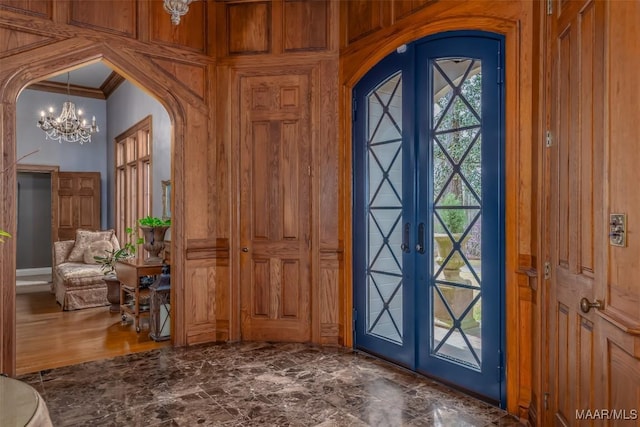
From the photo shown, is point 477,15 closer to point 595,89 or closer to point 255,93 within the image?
point 595,89

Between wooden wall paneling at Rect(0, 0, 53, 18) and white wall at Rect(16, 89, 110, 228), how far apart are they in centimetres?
547

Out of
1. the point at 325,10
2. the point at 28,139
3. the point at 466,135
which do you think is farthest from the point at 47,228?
the point at 466,135

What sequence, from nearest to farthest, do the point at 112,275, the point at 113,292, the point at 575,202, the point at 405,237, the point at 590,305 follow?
the point at 590,305, the point at 575,202, the point at 405,237, the point at 113,292, the point at 112,275

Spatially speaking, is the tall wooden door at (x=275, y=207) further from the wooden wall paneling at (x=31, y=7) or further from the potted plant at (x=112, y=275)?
the potted plant at (x=112, y=275)

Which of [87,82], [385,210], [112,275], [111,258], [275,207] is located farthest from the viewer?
[87,82]

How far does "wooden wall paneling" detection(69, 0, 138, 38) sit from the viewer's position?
3484 millimetres

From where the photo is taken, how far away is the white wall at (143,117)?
18.5 ft

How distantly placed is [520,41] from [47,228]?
1032 centimetres

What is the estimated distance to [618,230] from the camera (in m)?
1.49

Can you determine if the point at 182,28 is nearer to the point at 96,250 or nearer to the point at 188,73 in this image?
the point at 188,73

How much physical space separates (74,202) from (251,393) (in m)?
7.27

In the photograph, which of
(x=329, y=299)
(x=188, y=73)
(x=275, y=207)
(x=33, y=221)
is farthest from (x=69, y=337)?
(x=33, y=221)

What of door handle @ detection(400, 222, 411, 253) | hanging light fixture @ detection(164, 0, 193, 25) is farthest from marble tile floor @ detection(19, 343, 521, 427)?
hanging light fixture @ detection(164, 0, 193, 25)

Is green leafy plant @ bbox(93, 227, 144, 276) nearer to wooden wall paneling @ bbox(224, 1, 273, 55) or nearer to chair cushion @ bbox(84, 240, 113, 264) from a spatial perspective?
chair cushion @ bbox(84, 240, 113, 264)
